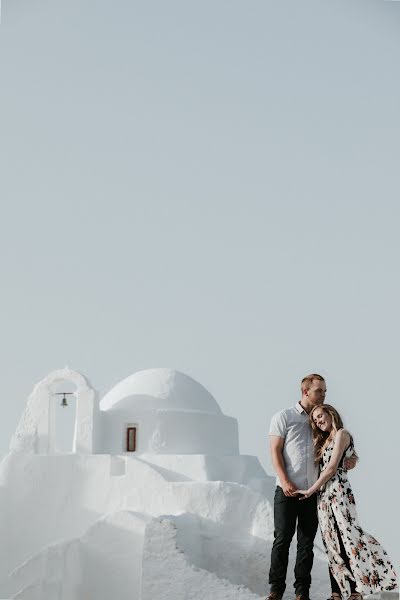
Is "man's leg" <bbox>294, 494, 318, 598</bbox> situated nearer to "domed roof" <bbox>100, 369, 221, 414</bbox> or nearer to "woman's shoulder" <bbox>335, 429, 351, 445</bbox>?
"woman's shoulder" <bbox>335, 429, 351, 445</bbox>

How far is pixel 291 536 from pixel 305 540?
0.56ft

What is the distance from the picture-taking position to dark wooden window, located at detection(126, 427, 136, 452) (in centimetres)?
2017

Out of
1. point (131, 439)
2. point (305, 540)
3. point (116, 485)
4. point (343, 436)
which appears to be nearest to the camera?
point (343, 436)

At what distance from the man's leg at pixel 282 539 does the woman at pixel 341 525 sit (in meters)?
0.19

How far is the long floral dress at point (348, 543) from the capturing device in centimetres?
764

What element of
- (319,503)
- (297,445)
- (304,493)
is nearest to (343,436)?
(297,445)

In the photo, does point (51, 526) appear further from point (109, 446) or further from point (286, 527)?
point (286, 527)

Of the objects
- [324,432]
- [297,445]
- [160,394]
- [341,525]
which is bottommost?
[341,525]

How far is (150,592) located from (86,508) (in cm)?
1042

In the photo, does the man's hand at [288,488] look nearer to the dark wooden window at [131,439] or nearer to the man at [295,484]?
the man at [295,484]

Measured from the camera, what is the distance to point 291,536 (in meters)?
7.79

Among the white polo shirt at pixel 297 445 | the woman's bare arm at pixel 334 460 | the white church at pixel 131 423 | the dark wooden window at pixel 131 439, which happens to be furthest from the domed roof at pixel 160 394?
the woman's bare arm at pixel 334 460

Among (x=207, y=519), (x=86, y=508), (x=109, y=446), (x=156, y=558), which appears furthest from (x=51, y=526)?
(x=156, y=558)

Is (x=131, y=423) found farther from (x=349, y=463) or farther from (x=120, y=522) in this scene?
(x=349, y=463)
